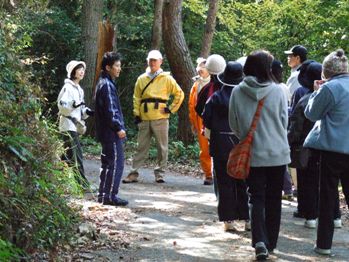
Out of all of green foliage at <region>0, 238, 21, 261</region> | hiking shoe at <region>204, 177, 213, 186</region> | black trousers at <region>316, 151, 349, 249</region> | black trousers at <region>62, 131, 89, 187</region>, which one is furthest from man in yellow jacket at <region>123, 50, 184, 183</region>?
green foliage at <region>0, 238, 21, 261</region>

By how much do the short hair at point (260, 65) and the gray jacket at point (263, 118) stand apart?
0.20ft

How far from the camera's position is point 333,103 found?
19.2ft

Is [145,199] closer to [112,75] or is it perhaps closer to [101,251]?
[112,75]

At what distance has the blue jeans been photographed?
321 inches

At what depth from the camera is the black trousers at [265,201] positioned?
18.9 ft

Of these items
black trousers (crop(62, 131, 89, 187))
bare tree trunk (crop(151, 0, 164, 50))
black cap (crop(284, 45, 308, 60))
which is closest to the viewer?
black cap (crop(284, 45, 308, 60))

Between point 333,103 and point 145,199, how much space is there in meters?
3.97

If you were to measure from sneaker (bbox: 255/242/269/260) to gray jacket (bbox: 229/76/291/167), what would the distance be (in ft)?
2.53

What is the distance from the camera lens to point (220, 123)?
266 inches

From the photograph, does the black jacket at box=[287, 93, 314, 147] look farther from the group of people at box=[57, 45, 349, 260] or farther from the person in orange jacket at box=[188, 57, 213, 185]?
the person in orange jacket at box=[188, 57, 213, 185]

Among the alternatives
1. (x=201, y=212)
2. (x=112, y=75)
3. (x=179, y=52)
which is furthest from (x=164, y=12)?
(x=201, y=212)

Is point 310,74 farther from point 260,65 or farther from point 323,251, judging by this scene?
point 323,251

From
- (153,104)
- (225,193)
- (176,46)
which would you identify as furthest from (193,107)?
(176,46)

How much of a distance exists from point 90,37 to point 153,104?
8.77m
